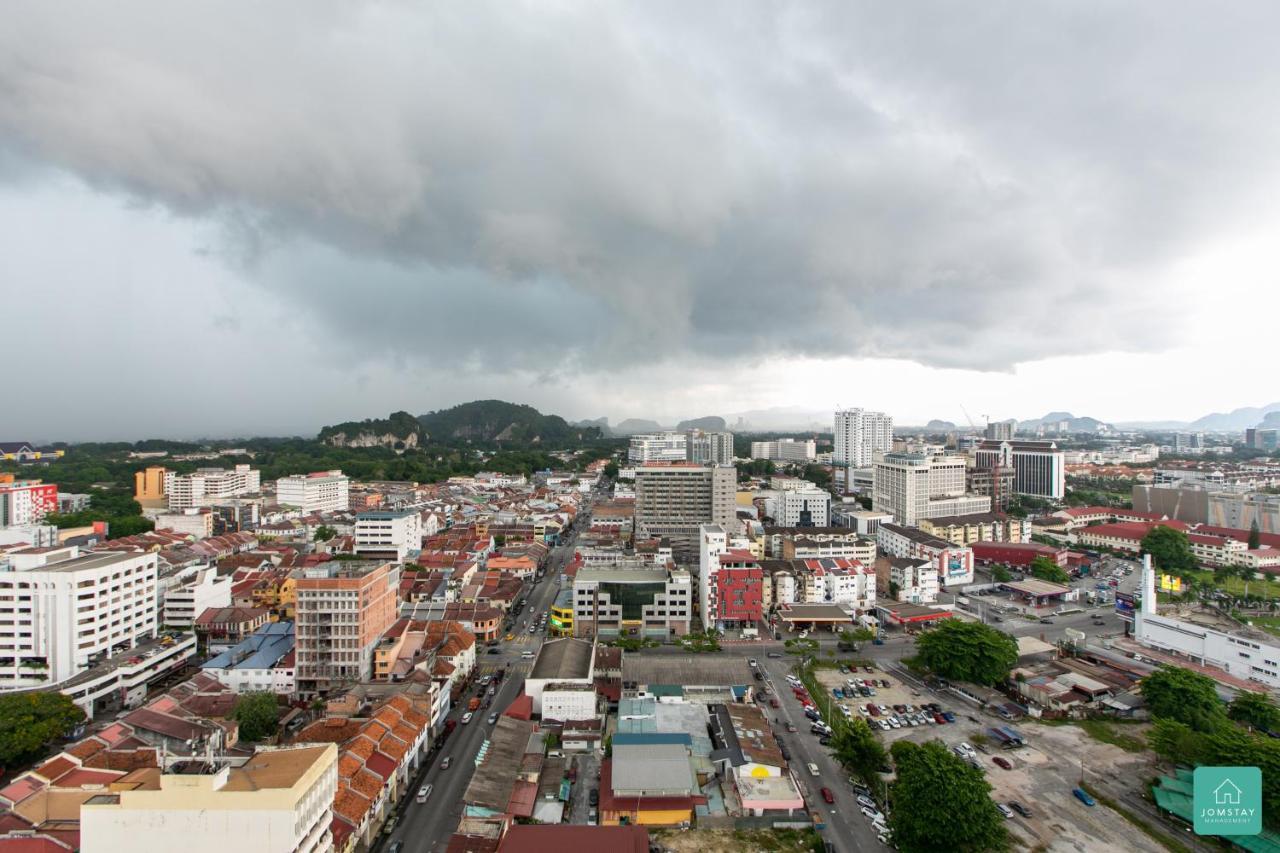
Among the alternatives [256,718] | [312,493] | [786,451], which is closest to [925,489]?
[256,718]

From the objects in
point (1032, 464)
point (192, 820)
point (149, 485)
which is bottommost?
point (192, 820)

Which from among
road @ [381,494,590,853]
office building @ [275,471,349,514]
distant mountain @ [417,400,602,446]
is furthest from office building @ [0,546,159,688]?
distant mountain @ [417,400,602,446]

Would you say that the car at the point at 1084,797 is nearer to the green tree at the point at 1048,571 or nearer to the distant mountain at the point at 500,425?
the green tree at the point at 1048,571

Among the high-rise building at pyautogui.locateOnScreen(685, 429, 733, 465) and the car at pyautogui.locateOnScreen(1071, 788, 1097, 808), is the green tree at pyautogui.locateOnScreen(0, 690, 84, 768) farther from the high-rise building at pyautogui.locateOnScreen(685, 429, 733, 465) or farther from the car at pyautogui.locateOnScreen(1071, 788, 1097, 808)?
the high-rise building at pyautogui.locateOnScreen(685, 429, 733, 465)

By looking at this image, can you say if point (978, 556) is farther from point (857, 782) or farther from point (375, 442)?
point (375, 442)

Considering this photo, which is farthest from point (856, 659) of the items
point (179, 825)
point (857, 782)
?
point (179, 825)

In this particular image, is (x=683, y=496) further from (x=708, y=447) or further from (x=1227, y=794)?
(x=708, y=447)

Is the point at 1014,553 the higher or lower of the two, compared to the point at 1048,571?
higher
